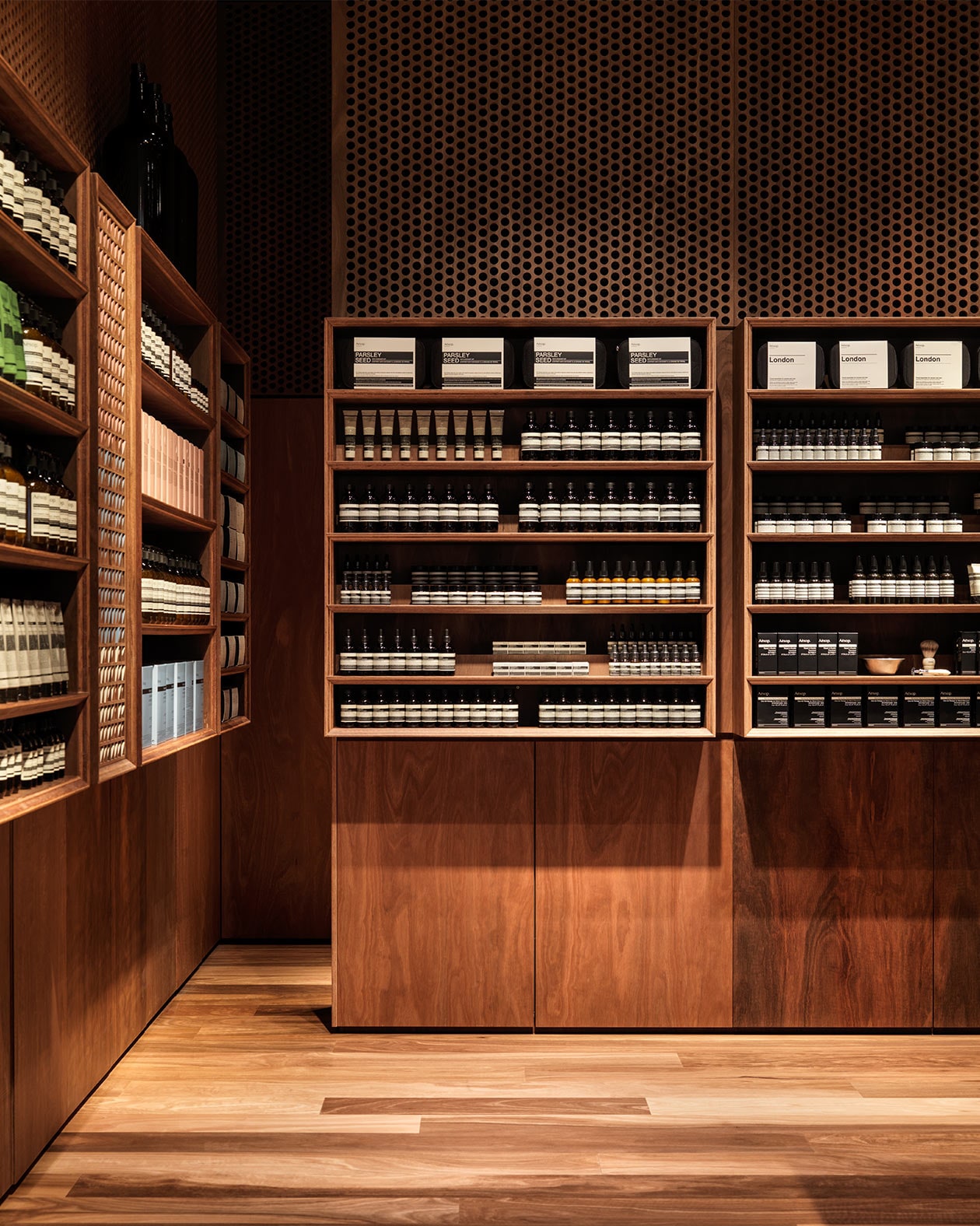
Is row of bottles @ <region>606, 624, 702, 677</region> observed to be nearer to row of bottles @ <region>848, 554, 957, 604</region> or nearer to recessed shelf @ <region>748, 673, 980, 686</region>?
recessed shelf @ <region>748, 673, 980, 686</region>

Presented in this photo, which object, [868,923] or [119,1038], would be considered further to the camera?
[868,923]

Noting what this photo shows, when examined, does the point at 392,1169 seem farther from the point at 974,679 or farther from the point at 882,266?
the point at 882,266

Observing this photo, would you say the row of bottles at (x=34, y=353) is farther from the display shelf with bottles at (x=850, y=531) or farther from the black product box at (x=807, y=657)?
the black product box at (x=807, y=657)

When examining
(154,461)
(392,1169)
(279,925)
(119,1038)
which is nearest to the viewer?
(392,1169)

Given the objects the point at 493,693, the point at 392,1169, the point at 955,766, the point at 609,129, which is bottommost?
the point at 392,1169

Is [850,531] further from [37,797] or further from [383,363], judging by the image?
[37,797]

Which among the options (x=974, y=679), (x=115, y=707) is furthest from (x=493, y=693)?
(x=974, y=679)

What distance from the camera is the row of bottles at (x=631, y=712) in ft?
13.1

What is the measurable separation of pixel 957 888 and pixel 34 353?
369 cm

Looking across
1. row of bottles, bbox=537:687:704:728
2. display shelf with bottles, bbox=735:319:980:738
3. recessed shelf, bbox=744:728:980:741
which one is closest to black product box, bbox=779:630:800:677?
display shelf with bottles, bbox=735:319:980:738

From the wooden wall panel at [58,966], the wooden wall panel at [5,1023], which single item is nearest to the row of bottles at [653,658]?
the wooden wall panel at [58,966]

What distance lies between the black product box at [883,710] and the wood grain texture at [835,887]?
91mm

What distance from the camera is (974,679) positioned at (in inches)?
155

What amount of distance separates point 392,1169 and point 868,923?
2.08 metres
